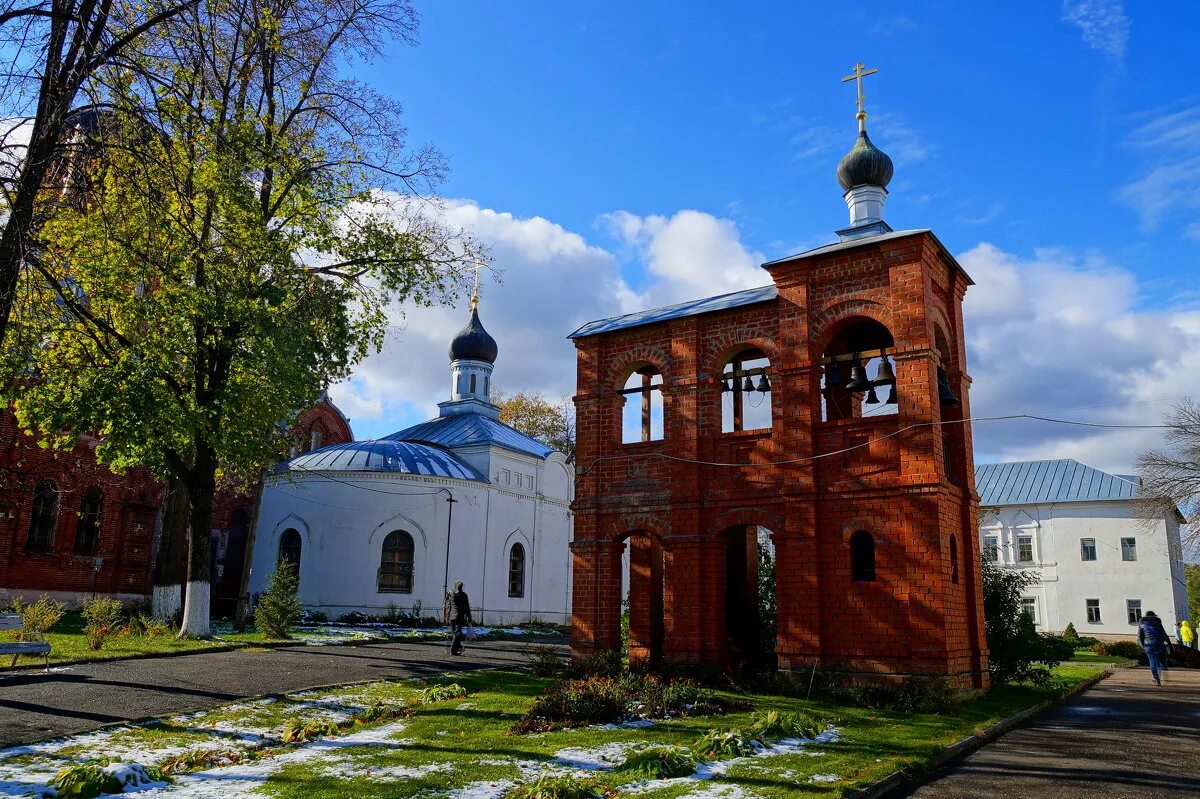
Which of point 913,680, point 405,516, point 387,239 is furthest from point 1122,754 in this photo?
point 405,516

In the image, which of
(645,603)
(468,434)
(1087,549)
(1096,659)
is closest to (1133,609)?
(1087,549)

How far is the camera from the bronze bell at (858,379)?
13125 millimetres

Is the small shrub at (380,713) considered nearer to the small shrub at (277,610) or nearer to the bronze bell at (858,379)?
the bronze bell at (858,379)

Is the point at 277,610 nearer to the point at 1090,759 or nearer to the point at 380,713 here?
the point at 380,713

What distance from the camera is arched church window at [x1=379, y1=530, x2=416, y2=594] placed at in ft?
A: 92.8

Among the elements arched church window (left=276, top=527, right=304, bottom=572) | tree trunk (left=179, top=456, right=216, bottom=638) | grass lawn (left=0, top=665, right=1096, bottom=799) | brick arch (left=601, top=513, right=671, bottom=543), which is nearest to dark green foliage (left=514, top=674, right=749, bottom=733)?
grass lawn (left=0, top=665, right=1096, bottom=799)

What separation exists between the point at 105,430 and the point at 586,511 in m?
8.29

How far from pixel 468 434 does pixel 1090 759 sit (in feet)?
87.4

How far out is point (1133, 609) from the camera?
123 feet

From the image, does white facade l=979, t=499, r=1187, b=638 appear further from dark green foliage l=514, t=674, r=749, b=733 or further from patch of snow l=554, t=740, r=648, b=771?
patch of snow l=554, t=740, r=648, b=771

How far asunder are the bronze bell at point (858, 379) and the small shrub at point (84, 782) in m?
10.4

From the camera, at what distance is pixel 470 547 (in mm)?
29953

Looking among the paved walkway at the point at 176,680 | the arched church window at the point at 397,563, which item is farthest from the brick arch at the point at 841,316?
the arched church window at the point at 397,563

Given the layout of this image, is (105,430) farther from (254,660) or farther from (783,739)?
(783,739)
